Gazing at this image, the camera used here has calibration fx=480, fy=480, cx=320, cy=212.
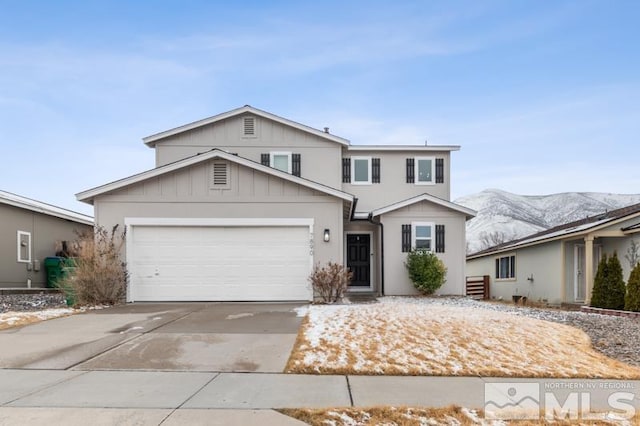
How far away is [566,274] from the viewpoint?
56.6 feet

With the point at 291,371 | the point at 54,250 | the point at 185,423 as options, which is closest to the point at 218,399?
the point at 185,423

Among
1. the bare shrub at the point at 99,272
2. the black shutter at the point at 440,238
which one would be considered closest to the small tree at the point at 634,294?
the black shutter at the point at 440,238

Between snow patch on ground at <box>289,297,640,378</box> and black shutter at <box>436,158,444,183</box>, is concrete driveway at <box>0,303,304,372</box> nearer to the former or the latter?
snow patch on ground at <box>289,297,640,378</box>

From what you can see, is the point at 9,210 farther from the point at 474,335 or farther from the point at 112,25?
the point at 474,335

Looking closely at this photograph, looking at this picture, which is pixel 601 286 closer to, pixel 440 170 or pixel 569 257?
pixel 569 257

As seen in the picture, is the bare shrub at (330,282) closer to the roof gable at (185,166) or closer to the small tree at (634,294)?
the roof gable at (185,166)

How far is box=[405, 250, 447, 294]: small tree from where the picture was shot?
53.9ft

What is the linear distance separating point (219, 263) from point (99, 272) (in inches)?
124

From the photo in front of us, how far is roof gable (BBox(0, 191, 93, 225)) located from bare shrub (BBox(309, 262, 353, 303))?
38.4 ft

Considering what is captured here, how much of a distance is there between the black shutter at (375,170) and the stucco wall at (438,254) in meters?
2.99

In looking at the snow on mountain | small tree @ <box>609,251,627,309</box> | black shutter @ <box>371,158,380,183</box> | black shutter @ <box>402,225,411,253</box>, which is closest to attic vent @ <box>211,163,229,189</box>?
black shutter @ <box>402,225,411,253</box>

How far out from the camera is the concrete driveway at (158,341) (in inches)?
270

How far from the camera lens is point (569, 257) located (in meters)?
17.4

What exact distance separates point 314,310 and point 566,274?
10.7 meters
